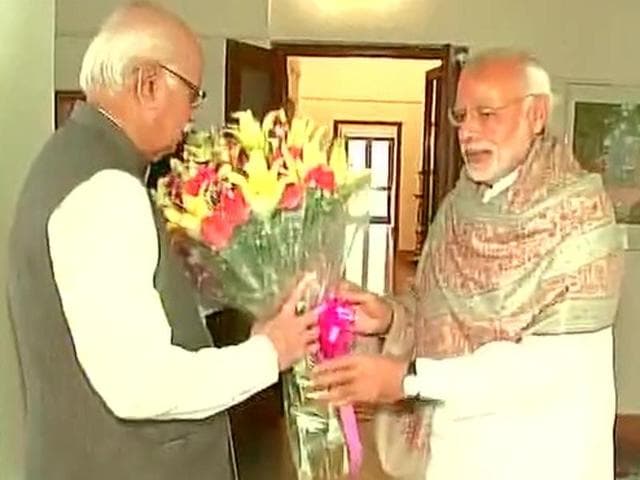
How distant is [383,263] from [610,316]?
59cm

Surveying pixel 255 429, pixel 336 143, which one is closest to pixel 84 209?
pixel 336 143

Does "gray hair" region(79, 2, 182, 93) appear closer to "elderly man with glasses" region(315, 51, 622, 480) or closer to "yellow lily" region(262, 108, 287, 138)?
"yellow lily" region(262, 108, 287, 138)

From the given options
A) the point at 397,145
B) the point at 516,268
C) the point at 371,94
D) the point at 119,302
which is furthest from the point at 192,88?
the point at 397,145

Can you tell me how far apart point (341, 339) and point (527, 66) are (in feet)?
2.19

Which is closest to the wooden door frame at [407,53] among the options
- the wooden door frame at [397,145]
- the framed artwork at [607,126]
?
the framed artwork at [607,126]

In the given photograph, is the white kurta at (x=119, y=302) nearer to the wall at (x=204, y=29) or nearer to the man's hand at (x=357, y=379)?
the man's hand at (x=357, y=379)

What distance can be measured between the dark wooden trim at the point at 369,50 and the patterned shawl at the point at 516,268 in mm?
4743

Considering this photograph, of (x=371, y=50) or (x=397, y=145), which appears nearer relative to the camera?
(x=371, y=50)

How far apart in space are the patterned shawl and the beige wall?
9.27 m

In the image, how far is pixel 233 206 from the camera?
2199 millimetres

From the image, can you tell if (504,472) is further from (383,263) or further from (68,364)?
(68,364)

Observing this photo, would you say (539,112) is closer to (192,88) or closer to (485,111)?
(485,111)

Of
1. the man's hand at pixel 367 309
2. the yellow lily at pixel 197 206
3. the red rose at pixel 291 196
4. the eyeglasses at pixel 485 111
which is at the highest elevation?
the eyeglasses at pixel 485 111

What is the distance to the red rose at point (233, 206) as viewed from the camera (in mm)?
2201
